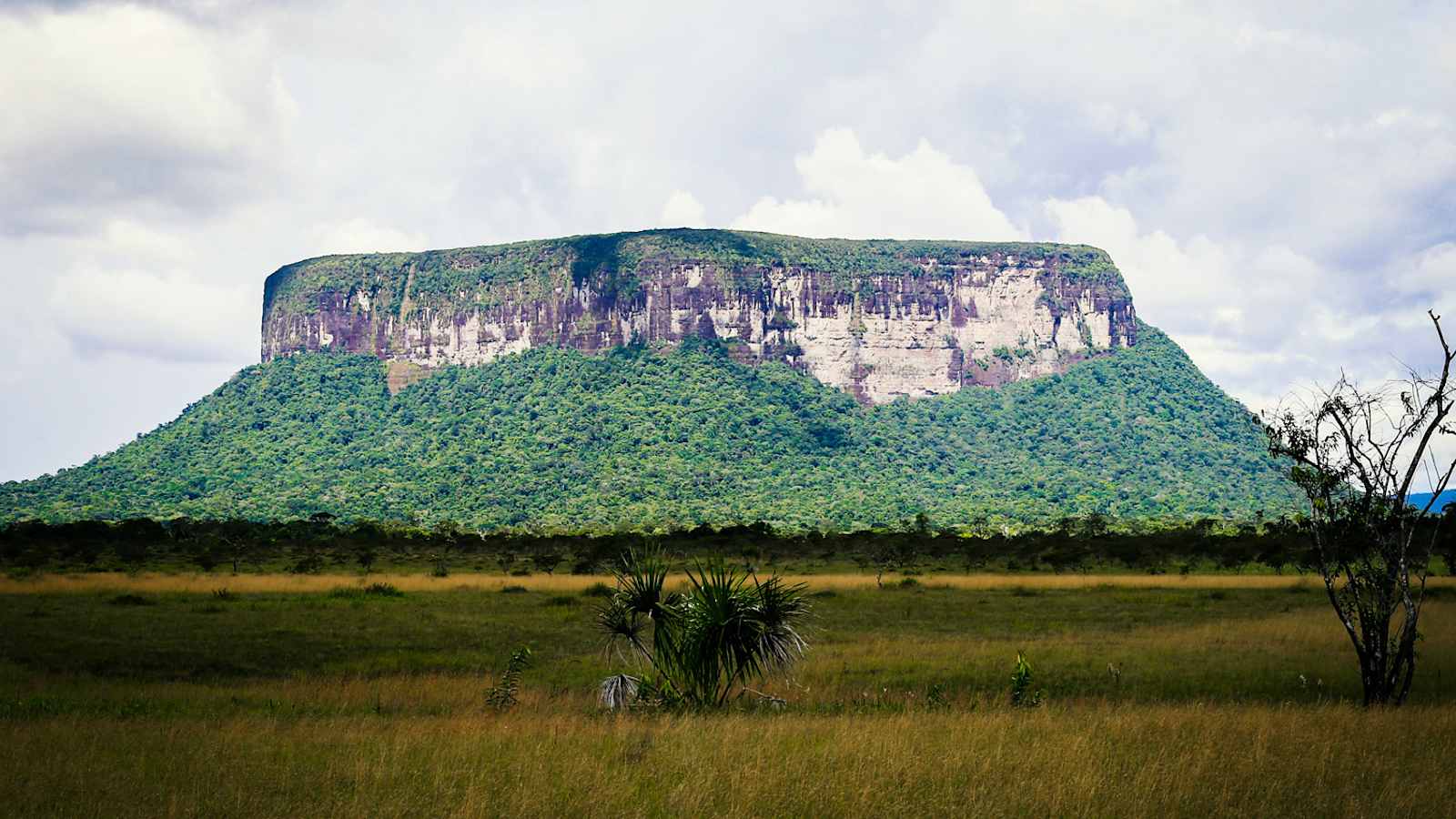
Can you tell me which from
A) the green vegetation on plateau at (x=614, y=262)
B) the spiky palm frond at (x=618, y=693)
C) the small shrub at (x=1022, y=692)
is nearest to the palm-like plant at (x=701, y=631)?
the spiky palm frond at (x=618, y=693)

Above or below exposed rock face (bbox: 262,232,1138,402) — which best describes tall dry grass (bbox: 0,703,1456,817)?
below

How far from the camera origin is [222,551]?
5662cm

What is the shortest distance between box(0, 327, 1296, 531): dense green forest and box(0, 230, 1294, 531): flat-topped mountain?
0.46m

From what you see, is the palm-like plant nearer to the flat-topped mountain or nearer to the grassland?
the grassland

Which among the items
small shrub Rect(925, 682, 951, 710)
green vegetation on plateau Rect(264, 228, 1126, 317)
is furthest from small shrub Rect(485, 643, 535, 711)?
green vegetation on plateau Rect(264, 228, 1126, 317)

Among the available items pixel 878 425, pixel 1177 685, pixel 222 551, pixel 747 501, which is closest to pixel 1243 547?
pixel 1177 685

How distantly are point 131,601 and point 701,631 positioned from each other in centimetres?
2403

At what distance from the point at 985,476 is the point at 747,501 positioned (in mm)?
35091

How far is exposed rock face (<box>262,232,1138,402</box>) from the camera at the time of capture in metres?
158

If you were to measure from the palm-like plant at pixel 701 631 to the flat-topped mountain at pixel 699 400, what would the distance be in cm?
9039

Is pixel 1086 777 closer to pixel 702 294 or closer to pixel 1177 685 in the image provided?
pixel 1177 685

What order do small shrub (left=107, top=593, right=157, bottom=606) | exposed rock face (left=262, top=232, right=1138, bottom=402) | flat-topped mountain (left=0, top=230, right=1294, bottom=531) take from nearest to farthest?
1. small shrub (left=107, top=593, right=157, bottom=606)
2. flat-topped mountain (left=0, top=230, right=1294, bottom=531)
3. exposed rock face (left=262, top=232, right=1138, bottom=402)

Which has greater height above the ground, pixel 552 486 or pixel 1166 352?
pixel 1166 352

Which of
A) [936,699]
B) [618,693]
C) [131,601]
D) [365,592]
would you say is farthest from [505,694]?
[365,592]
